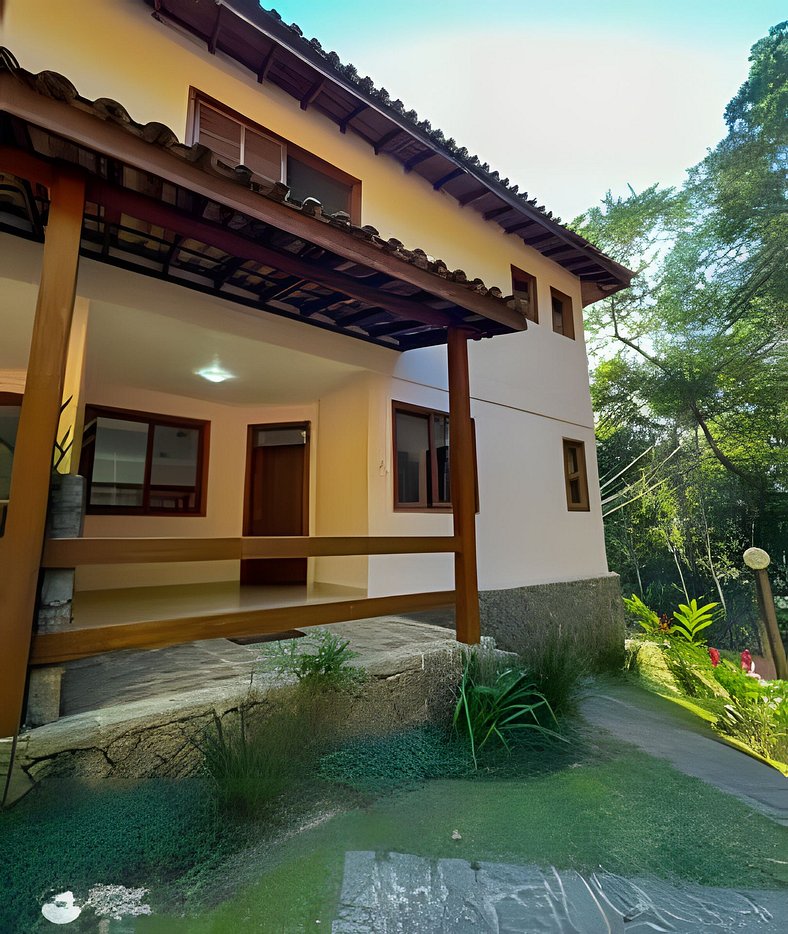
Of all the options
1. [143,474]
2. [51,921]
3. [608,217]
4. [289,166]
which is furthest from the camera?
[608,217]

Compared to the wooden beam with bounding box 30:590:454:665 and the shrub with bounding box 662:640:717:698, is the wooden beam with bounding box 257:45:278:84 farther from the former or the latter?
the shrub with bounding box 662:640:717:698

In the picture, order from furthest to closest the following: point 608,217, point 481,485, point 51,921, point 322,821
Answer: point 608,217, point 481,485, point 322,821, point 51,921

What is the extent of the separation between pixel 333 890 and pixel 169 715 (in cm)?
126

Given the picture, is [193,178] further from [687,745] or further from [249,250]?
[687,745]

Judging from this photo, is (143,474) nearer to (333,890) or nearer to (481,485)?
(481,485)

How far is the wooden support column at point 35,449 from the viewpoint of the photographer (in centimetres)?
239

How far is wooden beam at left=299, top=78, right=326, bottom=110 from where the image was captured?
5.68 meters

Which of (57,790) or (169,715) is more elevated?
(169,715)

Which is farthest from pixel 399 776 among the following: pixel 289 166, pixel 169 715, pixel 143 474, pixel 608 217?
pixel 608 217

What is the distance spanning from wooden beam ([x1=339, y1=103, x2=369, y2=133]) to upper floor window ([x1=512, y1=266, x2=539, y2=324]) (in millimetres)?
3755

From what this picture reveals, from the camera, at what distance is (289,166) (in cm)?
589

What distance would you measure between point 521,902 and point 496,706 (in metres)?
1.76

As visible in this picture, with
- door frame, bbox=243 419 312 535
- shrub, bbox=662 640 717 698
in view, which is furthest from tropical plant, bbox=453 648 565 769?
shrub, bbox=662 640 717 698

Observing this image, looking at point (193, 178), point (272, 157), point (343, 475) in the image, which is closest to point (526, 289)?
point (272, 157)
